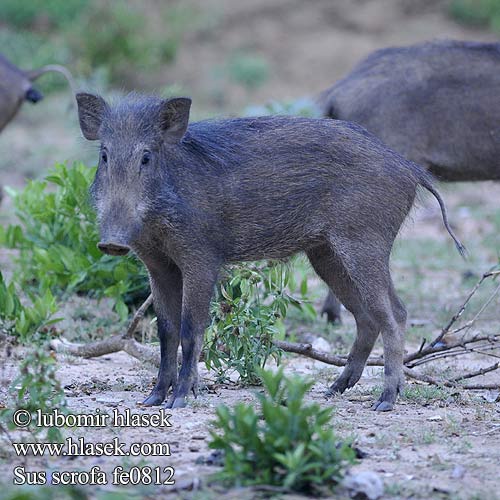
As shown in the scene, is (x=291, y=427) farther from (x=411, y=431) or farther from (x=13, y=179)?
(x=13, y=179)

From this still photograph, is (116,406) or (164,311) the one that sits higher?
(164,311)

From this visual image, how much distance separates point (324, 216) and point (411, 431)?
50.1 inches

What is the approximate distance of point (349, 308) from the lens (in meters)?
5.59

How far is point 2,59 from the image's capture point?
10.2m

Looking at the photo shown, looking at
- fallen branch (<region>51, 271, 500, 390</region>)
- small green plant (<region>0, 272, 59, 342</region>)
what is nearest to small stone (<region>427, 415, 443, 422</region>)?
fallen branch (<region>51, 271, 500, 390</region>)

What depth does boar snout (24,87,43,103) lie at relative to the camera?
9.95 metres

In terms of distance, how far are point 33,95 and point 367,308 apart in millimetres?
5741

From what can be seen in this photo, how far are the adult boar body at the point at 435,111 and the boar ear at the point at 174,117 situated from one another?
2660 millimetres

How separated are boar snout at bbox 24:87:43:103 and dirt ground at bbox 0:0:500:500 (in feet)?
2.01

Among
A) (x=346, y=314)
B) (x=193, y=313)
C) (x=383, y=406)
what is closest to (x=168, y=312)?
(x=193, y=313)

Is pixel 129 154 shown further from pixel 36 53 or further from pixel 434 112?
pixel 36 53

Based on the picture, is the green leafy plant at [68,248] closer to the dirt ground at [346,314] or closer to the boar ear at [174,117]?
the dirt ground at [346,314]

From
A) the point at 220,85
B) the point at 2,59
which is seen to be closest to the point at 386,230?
the point at 2,59

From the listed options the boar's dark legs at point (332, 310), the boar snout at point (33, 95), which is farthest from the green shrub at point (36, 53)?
the boar's dark legs at point (332, 310)
